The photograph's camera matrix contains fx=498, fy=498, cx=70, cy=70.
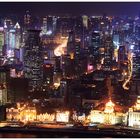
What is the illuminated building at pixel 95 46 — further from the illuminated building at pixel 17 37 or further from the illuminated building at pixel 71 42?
the illuminated building at pixel 17 37

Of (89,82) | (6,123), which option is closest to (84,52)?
(89,82)

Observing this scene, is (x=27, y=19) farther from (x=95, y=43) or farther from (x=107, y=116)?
(x=107, y=116)

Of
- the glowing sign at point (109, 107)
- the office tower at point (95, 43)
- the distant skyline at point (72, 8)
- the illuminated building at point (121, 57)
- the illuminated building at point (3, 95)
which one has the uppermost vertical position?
the distant skyline at point (72, 8)

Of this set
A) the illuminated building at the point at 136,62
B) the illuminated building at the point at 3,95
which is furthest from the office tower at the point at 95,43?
the illuminated building at the point at 3,95

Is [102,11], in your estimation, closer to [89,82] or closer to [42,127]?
[89,82]

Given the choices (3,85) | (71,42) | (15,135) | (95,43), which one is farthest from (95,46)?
(15,135)

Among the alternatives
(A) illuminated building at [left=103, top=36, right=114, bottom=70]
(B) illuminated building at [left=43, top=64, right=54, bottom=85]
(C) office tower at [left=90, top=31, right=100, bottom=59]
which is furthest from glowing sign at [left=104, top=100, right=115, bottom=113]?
(B) illuminated building at [left=43, top=64, right=54, bottom=85]
